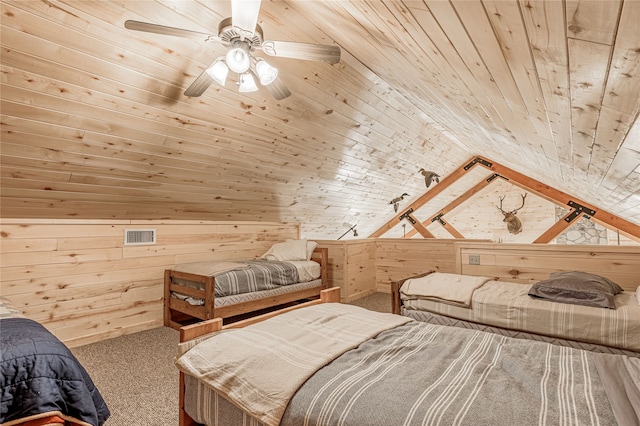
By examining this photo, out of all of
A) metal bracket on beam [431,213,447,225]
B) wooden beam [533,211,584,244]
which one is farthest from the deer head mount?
wooden beam [533,211,584,244]

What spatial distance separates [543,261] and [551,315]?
1.03 metres

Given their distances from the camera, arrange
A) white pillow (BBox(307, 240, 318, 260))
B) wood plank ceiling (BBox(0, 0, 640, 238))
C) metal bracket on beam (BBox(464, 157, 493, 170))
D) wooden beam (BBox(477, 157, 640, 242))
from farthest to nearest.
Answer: metal bracket on beam (BBox(464, 157, 493, 170)) < wooden beam (BBox(477, 157, 640, 242)) < white pillow (BBox(307, 240, 318, 260)) < wood plank ceiling (BBox(0, 0, 640, 238))

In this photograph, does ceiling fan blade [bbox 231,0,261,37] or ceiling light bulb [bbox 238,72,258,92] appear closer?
ceiling fan blade [bbox 231,0,261,37]

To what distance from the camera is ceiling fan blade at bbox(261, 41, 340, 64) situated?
1.61 meters

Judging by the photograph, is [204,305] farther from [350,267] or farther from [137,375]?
[350,267]

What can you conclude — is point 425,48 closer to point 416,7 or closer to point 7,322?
point 416,7

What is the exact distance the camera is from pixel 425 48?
1.47 meters

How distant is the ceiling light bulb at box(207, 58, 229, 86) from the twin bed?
1276mm

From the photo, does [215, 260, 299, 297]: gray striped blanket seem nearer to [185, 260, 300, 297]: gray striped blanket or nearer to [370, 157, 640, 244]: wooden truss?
[185, 260, 300, 297]: gray striped blanket

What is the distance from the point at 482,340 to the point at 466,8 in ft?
4.30

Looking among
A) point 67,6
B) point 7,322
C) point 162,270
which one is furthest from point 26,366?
point 162,270

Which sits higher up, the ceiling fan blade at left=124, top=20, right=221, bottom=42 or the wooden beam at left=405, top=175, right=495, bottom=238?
the ceiling fan blade at left=124, top=20, right=221, bottom=42

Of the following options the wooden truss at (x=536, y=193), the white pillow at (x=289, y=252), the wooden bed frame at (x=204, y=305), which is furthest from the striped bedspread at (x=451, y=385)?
the wooden truss at (x=536, y=193)

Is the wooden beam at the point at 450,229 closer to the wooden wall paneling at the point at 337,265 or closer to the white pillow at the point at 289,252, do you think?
the wooden wall paneling at the point at 337,265
